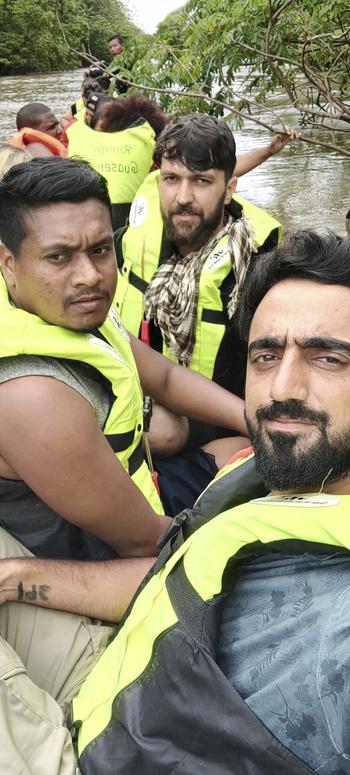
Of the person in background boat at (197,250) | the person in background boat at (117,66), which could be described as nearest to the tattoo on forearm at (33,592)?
the person in background boat at (197,250)

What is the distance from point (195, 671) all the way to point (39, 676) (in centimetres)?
66

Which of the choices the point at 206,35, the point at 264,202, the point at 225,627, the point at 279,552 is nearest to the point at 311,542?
the point at 279,552

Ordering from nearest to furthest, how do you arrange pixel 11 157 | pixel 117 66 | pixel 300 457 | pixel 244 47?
pixel 300 457, pixel 11 157, pixel 244 47, pixel 117 66

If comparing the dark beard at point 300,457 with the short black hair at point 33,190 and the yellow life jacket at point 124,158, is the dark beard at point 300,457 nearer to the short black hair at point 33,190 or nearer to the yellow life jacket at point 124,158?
the short black hair at point 33,190

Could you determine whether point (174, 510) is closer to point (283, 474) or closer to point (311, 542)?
point (283, 474)

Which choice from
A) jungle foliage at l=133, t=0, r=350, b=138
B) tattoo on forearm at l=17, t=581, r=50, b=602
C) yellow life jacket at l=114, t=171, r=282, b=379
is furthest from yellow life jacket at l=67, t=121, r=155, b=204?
tattoo on forearm at l=17, t=581, r=50, b=602

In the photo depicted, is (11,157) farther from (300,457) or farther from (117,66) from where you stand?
(117,66)

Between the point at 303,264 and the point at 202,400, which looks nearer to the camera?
the point at 303,264

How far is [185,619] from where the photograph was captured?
1494 mm

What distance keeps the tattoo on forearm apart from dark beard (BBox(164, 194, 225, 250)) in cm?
204

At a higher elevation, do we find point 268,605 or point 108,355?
point 108,355

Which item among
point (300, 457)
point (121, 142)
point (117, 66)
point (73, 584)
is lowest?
point (73, 584)

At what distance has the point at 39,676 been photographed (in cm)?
196

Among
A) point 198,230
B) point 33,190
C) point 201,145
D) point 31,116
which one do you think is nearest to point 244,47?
point 201,145
